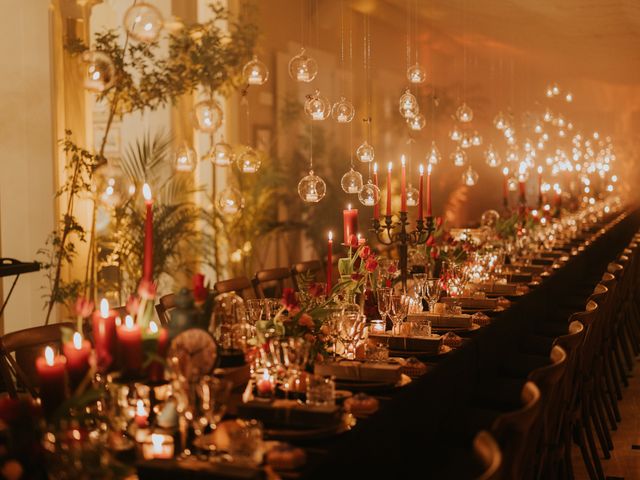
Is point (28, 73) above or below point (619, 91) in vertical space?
below

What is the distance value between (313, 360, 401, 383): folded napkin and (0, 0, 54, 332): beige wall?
4.05 metres

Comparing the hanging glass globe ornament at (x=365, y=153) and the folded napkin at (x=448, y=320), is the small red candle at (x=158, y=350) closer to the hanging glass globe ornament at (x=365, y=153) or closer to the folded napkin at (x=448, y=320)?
the folded napkin at (x=448, y=320)

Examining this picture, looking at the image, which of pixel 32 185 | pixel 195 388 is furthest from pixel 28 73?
pixel 195 388

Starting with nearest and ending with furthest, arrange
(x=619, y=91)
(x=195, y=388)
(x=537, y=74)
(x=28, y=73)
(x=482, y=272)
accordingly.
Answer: (x=195, y=388), (x=482, y=272), (x=28, y=73), (x=537, y=74), (x=619, y=91)

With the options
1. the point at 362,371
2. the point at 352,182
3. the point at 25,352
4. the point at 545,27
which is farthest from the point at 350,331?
the point at 545,27

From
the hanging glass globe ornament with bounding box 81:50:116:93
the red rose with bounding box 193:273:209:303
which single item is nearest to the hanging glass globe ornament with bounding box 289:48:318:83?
the hanging glass globe ornament with bounding box 81:50:116:93

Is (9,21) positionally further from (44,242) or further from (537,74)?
(537,74)

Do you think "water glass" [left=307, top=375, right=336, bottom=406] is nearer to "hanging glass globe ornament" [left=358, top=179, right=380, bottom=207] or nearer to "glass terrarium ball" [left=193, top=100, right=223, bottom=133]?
"glass terrarium ball" [left=193, top=100, right=223, bottom=133]

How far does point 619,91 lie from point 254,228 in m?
11.8

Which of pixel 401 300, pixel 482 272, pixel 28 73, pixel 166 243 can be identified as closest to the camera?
pixel 401 300

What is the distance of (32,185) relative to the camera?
647 centimetres

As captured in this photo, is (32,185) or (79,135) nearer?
(32,185)

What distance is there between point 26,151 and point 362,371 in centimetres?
426

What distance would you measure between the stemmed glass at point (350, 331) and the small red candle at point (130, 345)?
1034 mm
